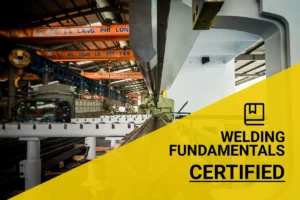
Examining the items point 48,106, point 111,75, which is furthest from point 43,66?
point 111,75

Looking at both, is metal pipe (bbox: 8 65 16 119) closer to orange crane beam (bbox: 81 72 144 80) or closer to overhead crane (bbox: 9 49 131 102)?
overhead crane (bbox: 9 49 131 102)

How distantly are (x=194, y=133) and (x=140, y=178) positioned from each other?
104 cm

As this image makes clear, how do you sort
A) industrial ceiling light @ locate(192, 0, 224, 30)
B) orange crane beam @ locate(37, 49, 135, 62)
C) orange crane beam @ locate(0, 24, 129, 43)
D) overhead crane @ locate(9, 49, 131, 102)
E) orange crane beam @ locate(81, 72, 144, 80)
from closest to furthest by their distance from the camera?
industrial ceiling light @ locate(192, 0, 224, 30) → overhead crane @ locate(9, 49, 131, 102) → orange crane beam @ locate(0, 24, 129, 43) → orange crane beam @ locate(37, 49, 135, 62) → orange crane beam @ locate(81, 72, 144, 80)

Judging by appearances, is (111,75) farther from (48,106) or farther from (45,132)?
(45,132)

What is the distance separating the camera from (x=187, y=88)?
10.7 feet

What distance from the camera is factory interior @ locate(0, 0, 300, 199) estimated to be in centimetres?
113

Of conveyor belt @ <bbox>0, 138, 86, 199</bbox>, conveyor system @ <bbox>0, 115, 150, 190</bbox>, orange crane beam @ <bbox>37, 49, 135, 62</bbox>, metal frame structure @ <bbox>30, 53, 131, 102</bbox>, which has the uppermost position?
orange crane beam @ <bbox>37, 49, 135, 62</bbox>

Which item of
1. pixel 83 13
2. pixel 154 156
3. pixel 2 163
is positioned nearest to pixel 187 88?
pixel 154 156

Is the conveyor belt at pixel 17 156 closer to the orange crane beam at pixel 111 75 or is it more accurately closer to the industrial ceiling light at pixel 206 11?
the industrial ceiling light at pixel 206 11
